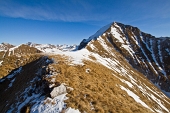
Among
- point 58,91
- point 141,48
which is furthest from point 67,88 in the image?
point 141,48

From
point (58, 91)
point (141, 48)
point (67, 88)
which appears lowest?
point (58, 91)

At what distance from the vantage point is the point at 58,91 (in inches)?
551

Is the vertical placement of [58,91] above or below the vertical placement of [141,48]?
below

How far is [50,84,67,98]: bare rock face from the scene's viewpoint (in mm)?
13617

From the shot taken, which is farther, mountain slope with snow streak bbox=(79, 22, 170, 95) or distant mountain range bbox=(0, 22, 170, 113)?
mountain slope with snow streak bbox=(79, 22, 170, 95)

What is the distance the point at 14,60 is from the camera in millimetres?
39125

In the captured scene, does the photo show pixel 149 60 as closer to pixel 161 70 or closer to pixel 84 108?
pixel 161 70

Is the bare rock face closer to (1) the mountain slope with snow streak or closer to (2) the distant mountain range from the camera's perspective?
(2) the distant mountain range

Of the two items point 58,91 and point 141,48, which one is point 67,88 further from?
point 141,48

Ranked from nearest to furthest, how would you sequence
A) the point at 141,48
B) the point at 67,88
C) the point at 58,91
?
the point at 58,91 → the point at 67,88 → the point at 141,48

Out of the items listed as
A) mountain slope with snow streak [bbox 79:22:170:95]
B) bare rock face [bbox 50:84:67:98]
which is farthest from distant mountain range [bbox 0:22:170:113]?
mountain slope with snow streak [bbox 79:22:170:95]

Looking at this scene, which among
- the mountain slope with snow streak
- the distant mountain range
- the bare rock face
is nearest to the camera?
the distant mountain range

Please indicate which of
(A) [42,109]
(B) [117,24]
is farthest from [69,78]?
(B) [117,24]

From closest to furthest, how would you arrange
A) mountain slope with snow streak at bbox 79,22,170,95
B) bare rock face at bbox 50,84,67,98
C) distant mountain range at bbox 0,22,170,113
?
distant mountain range at bbox 0,22,170,113 < bare rock face at bbox 50,84,67,98 < mountain slope with snow streak at bbox 79,22,170,95
